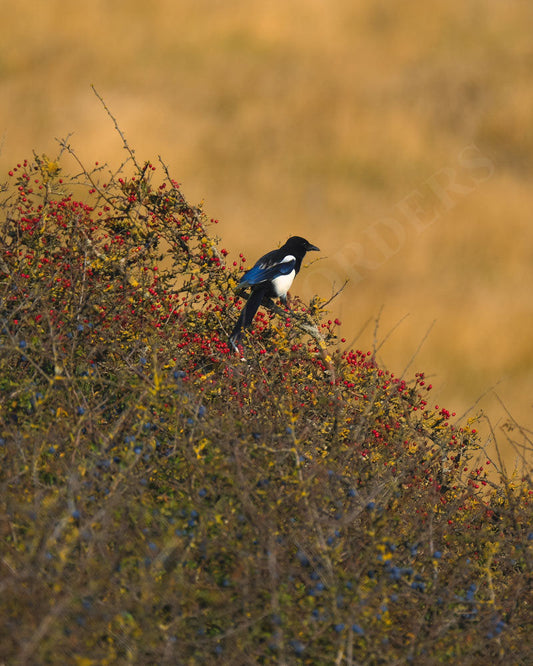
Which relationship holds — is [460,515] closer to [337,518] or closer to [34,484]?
[337,518]

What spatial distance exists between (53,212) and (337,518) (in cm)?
482

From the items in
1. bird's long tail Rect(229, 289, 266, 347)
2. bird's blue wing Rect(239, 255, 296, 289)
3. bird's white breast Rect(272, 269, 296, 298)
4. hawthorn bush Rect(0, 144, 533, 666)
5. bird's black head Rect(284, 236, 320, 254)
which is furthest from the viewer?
bird's black head Rect(284, 236, 320, 254)

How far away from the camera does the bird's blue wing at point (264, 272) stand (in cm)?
802

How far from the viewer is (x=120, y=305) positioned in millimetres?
6477

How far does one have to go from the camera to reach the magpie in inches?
314

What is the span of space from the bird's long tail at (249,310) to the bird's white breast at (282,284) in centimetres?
22

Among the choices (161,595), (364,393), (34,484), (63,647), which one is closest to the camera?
(63,647)

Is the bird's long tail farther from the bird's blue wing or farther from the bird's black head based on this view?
the bird's black head

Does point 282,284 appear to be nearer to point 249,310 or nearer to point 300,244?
point 249,310

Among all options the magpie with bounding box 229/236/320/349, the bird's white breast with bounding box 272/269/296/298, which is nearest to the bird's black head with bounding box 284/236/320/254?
the magpie with bounding box 229/236/320/349

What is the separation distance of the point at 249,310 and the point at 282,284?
659 mm

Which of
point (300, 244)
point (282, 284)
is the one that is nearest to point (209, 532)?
point (282, 284)

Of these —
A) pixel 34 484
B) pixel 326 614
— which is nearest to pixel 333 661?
pixel 326 614

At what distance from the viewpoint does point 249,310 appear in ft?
26.3
